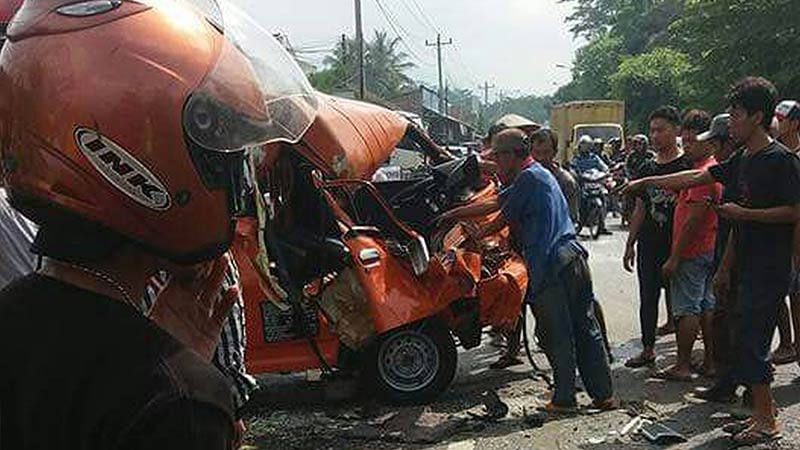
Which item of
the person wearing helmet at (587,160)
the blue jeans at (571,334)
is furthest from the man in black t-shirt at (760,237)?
the person wearing helmet at (587,160)

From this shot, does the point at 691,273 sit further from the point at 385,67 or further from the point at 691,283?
the point at 385,67

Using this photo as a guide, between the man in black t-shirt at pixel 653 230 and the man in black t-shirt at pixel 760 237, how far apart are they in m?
1.42

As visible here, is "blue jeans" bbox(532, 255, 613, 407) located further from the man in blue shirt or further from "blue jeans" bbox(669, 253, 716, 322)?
"blue jeans" bbox(669, 253, 716, 322)

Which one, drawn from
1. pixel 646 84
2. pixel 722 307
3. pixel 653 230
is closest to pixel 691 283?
pixel 722 307

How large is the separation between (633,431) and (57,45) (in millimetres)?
4175

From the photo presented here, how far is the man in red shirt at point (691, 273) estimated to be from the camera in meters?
5.66

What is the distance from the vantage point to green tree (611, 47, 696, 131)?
35.2 metres

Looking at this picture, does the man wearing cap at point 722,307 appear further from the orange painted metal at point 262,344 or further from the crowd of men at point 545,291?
the orange painted metal at point 262,344

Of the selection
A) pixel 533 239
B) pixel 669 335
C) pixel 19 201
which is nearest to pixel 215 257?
pixel 19 201

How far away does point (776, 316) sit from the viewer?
4.40 metres

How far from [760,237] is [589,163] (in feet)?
36.3

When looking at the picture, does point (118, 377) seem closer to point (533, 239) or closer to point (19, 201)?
point (19, 201)

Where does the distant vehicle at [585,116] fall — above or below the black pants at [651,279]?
above

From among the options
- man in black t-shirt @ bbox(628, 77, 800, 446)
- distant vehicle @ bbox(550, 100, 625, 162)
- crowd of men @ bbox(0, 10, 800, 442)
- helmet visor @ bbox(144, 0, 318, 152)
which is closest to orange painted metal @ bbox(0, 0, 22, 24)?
crowd of men @ bbox(0, 10, 800, 442)
